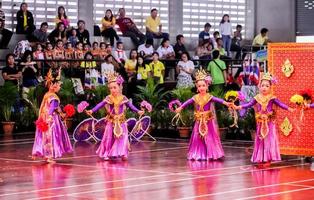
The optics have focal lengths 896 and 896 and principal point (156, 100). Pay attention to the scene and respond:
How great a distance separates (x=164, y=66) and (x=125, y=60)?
3.56ft

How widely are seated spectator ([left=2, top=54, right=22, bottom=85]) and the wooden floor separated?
15.5 feet

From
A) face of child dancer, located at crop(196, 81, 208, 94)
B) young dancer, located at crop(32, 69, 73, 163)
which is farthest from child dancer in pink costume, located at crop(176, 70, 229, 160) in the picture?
young dancer, located at crop(32, 69, 73, 163)

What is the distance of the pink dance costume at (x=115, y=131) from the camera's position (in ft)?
48.5

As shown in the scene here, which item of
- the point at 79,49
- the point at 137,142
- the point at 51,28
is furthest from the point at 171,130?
the point at 51,28

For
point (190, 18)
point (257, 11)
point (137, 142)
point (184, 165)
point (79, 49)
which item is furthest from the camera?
point (257, 11)

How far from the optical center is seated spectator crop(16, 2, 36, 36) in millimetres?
23000

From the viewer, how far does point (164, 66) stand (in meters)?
23.7

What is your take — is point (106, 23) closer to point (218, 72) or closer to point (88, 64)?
point (88, 64)

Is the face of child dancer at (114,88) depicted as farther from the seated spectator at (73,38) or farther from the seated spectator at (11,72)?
the seated spectator at (73,38)

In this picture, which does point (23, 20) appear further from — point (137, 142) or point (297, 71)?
point (297, 71)

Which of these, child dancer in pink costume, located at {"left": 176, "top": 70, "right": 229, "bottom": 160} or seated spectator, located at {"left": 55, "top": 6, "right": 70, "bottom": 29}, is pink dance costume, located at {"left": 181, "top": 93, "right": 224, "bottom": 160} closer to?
child dancer in pink costume, located at {"left": 176, "top": 70, "right": 229, "bottom": 160}

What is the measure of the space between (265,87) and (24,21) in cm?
1080

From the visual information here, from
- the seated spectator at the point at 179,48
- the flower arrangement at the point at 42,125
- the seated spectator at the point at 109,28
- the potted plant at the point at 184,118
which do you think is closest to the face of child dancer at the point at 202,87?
the flower arrangement at the point at 42,125

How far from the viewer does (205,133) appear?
1476 centimetres
